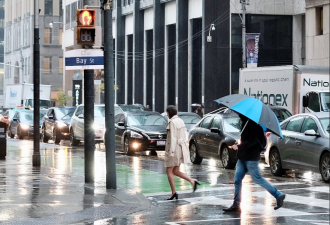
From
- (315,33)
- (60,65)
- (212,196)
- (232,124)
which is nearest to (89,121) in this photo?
(212,196)

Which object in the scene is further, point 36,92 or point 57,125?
point 57,125

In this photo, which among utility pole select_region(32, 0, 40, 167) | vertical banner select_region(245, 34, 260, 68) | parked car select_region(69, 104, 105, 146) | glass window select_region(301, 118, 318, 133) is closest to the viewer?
glass window select_region(301, 118, 318, 133)

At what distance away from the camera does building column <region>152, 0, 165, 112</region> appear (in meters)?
72.9

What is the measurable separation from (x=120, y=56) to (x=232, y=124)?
63.9 m

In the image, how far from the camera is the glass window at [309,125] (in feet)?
54.8

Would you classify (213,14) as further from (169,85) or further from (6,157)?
(6,157)

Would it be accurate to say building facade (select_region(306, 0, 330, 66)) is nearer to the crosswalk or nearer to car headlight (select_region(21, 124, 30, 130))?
car headlight (select_region(21, 124, 30, 130))

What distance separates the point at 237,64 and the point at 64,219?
167 ft

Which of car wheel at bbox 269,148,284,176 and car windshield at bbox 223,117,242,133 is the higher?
car windshield at bbox 223,117,242,133

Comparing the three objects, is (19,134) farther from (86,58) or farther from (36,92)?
(86,58)

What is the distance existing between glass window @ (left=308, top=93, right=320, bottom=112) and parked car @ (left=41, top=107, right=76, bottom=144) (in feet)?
39.6

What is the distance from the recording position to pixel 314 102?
90.0ft

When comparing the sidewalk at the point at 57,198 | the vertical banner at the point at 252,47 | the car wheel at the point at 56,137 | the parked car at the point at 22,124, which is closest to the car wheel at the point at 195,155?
the sidewalk at the point at 57,198

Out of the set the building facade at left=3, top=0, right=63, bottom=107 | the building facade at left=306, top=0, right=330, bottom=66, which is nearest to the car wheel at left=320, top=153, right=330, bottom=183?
the building facade at left=306, top=0, right=330, bottom=66
